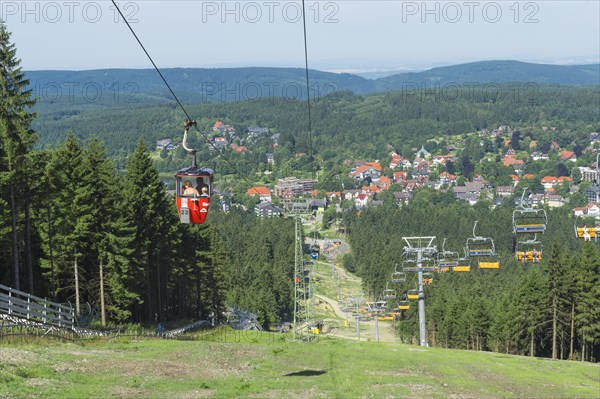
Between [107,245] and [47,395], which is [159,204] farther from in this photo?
[47,395]

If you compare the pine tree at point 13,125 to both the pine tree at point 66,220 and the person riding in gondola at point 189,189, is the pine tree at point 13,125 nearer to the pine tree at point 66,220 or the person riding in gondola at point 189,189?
the pine tree at point 66,220

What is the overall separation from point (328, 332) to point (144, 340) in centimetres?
6800

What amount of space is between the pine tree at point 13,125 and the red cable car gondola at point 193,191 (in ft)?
61.0

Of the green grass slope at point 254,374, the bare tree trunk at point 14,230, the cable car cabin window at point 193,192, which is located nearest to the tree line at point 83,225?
the bare tree trunk at point 14,230

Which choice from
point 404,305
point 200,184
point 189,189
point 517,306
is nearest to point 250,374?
point 189,189

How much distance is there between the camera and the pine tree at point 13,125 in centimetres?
4125

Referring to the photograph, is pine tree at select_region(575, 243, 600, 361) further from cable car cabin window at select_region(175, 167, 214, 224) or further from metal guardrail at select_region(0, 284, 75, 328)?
cable car cabin window at select_region(175, 167, 214, 224)

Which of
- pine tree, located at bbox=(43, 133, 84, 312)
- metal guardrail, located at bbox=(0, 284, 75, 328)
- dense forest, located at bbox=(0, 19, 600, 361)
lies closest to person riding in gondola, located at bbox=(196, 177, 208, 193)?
metal guardrail, located at bbox=(0, 284, 75, 328)

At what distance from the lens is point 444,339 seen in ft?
284

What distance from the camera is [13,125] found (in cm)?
4175

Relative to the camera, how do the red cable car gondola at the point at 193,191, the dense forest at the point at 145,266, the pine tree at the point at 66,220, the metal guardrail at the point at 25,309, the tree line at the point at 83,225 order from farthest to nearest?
the pine tree at the point at 66,220 → the dense forest at the point at 145,266 → the tree line at the point at 83,225 → the metal guardrail at the point at 25,309 → the red cable car gondola at the point at 193,191

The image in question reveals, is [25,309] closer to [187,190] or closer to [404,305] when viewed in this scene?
→ [187,190]

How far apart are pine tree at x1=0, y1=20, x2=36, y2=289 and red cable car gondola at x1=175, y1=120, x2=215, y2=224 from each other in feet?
61.0

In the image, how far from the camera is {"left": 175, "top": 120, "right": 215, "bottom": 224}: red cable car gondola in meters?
24.5
